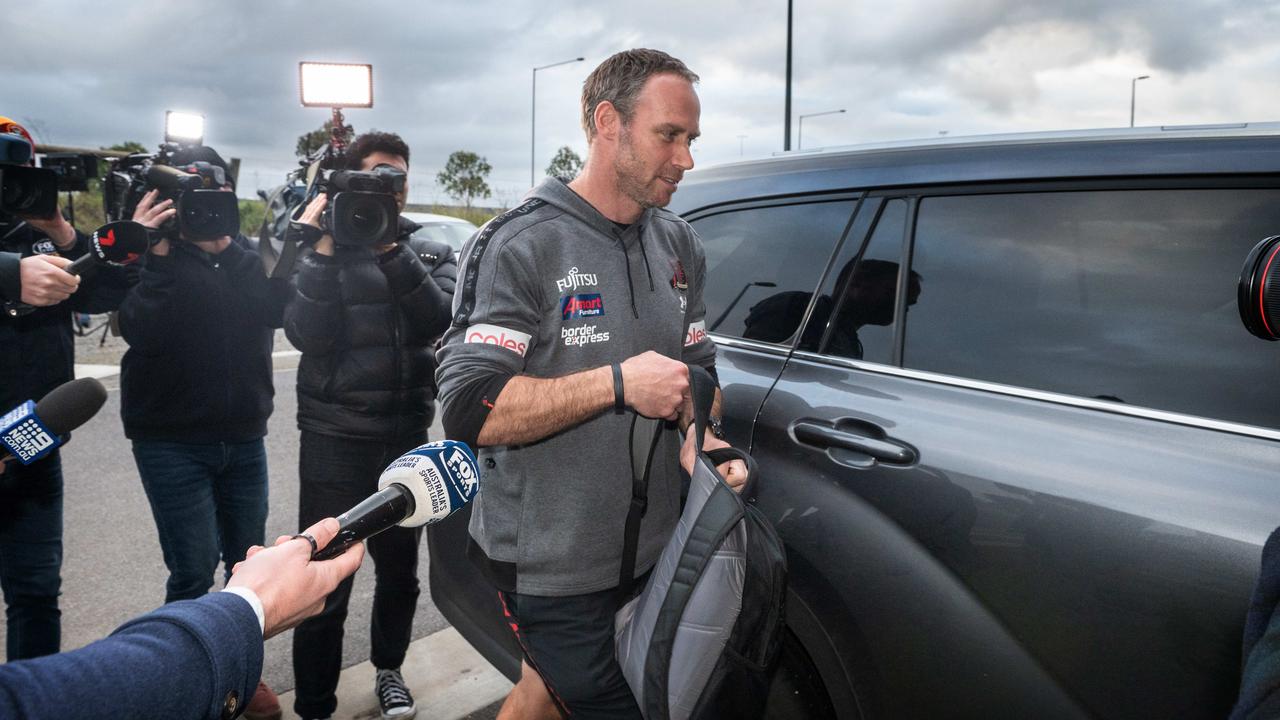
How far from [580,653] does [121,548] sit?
141 inches

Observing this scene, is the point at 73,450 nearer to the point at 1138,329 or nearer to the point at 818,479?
the point at 818,479

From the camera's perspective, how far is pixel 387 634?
2.84 meters

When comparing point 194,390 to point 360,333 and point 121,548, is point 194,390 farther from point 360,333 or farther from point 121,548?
point 121,548

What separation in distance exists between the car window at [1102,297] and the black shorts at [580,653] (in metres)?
0.90

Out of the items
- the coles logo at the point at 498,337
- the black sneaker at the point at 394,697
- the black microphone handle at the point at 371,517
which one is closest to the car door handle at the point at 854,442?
the coles logo at the point at 498,337

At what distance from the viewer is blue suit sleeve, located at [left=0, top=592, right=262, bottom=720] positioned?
786 mm

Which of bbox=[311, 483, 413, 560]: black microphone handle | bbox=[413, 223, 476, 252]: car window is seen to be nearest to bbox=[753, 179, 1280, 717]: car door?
bbox=[311, 483, 413, 560]: black microphone handle

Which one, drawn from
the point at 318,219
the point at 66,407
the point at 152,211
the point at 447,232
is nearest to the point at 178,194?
the point at 152,211

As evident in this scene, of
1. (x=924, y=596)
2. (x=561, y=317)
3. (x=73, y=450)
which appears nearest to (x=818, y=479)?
(x=924, y=596)

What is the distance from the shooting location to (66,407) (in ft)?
4.68

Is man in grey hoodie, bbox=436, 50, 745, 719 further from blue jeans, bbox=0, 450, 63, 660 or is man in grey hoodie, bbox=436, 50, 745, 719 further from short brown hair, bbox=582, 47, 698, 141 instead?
blue jeans, bbox=0, 450, 63, 660

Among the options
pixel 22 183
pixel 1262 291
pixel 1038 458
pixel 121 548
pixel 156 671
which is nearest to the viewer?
pixel 156 671

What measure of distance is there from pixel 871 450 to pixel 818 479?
0.44 ft

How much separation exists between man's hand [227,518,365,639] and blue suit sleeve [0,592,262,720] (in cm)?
3
